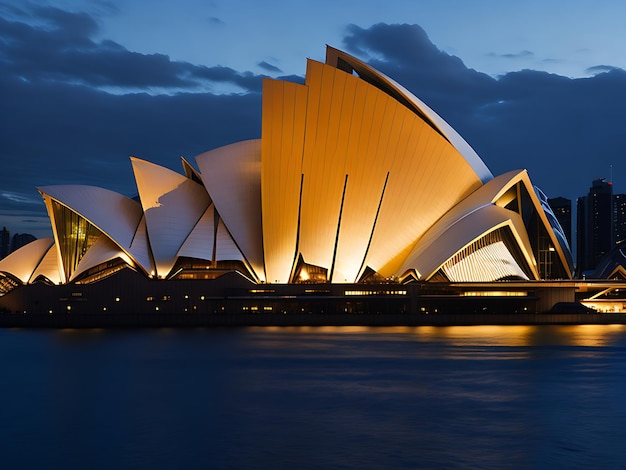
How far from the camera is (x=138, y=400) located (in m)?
26.2

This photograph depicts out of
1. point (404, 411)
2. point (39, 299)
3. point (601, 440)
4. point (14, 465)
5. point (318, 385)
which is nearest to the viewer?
point (14, 465)

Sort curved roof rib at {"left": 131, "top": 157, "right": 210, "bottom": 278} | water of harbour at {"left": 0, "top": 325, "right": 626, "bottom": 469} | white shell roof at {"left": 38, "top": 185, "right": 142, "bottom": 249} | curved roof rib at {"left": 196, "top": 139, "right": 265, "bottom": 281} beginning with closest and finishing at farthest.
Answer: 1. water of harbour at {"left": 0, "top": 325, "right": 626, "bottom": 469}
2. white shell roof at {"left": 38, "top": 185, "right": 142, "bottom": 249}
3. curved roof rib at {"left": 196, "top": 139, "right": 265, "bottom": 281}
4. curved roof rib at {"left": 131, "top": 157, "right": 210, "bottom": 278}

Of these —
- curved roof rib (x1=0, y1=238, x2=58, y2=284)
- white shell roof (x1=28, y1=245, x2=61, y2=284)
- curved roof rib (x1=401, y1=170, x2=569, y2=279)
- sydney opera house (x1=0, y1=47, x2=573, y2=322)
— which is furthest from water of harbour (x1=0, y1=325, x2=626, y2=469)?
curved roof rib (x1=0, y1=238, x2=58, y2=284)

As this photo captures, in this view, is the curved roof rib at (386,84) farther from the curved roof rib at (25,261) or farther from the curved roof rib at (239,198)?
the curved roof rib at (25,261)

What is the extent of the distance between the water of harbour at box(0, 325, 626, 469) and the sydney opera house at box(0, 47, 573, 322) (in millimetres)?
12221

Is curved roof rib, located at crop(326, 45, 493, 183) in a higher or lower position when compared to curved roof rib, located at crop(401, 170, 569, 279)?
higher

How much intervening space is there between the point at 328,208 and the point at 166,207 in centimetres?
1210

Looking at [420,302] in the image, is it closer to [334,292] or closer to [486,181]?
[334,292]

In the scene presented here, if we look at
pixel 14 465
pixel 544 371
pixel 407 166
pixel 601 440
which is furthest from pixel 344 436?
pixel 407 166

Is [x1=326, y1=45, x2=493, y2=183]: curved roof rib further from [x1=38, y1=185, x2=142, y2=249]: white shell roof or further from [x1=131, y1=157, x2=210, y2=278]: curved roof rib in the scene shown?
[x1=38, y1=185, x2=142, y2=249]: white shell roof

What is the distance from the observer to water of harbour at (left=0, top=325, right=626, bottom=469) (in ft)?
64.1

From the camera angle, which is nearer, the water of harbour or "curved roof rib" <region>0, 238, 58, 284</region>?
the water of harbour

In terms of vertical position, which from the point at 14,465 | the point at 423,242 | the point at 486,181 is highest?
the point at 486,181

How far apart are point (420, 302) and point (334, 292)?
601 cm
